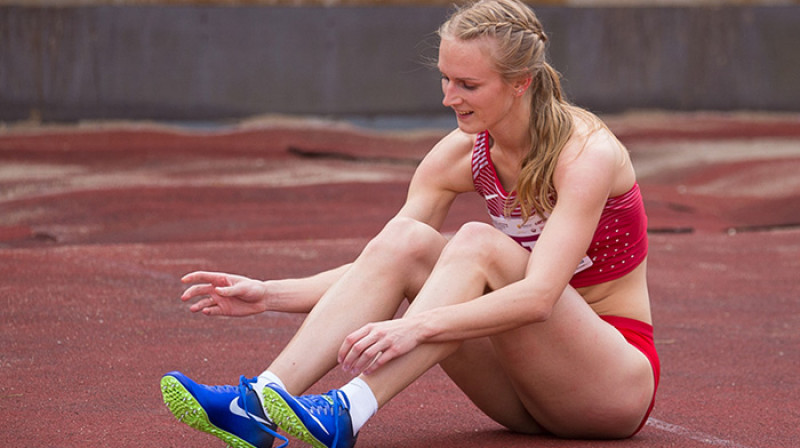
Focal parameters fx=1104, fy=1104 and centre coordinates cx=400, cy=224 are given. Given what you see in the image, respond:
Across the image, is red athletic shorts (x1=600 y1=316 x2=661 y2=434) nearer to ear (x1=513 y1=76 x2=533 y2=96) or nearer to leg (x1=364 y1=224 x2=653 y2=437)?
leg (x1=364 y1=224 x2=653 y2=437)

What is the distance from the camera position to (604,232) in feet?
10.3

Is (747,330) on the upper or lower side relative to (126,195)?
upper

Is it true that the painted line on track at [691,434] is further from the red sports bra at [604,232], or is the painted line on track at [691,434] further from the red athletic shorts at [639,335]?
the red sports bra at [604,232]

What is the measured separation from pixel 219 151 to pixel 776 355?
8.78 meters

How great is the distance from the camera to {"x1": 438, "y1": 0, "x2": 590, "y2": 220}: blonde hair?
2.92 metres

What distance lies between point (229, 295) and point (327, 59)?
11399 mm

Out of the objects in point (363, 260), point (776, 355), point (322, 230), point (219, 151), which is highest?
point (363, 260)

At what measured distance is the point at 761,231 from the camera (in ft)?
27.5

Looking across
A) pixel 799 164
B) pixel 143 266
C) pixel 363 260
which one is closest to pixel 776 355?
pixel 363 260

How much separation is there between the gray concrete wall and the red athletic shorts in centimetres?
985

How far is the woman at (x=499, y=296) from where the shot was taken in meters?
2.75

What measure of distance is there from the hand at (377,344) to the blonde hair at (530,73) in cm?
56

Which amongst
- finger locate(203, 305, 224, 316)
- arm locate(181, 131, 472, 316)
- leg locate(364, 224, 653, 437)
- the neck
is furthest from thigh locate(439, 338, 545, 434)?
finger locate(203, 305, 224, 316)

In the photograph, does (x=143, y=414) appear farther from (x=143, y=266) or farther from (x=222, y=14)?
(x=222, y=14)
